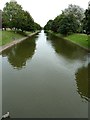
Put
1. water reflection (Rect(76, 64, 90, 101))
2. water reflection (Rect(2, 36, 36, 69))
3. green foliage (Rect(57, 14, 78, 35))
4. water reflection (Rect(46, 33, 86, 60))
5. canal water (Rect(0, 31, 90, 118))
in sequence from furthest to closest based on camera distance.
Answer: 1. green foliage (Rect(57, 14, 78, 35))
2. water reflection (Rect(46, 33, 86, 60))
3. water reflection (Rect(2, 36, 36, 69))
4. water reflection (Rect(76, 64, 90, 101))
5. canal water (Rect(0, 31, 90, 118))

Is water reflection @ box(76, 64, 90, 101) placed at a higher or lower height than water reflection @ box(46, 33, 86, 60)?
lower

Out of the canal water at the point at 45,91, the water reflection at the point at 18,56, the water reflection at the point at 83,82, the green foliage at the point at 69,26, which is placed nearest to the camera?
the canal water at the point at 45,91

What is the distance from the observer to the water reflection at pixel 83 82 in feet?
55.6

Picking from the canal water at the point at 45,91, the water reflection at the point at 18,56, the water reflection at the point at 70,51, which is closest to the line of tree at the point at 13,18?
the water reflection at the point at 70,51

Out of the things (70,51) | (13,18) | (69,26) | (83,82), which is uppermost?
(13,18)

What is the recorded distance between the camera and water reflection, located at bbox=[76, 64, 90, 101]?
16953 mm

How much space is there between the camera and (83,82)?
66.5ft

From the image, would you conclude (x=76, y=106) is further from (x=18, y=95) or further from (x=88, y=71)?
(x=88, y=71)

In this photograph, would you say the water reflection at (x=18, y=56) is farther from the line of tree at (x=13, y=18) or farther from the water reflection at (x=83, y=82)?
the line of tree at (x=13, y=18)

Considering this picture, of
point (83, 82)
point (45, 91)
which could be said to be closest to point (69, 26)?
point (83, 82)

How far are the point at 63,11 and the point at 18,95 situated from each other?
349 feet

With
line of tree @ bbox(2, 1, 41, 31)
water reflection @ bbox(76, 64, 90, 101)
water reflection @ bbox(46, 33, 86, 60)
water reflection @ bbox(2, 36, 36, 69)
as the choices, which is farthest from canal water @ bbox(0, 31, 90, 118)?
line of tree @ bbox(2, 1, 41, 31)

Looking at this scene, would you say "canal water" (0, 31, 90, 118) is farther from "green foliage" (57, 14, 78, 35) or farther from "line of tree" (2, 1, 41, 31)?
"line of tree" (2, 1, 41, 31)

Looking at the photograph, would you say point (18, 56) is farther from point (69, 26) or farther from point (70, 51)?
point (69, 26)
